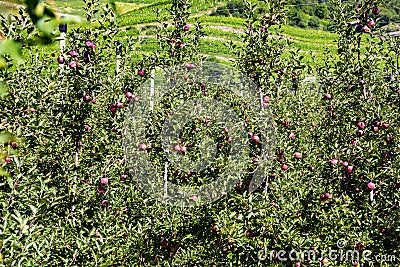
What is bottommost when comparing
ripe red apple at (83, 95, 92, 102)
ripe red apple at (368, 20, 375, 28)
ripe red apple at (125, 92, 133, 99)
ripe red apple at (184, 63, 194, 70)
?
ripe red apple at (125, 92, 133, 99)

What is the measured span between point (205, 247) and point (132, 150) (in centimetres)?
107

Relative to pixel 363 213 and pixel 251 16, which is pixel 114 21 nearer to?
pixel 251 16

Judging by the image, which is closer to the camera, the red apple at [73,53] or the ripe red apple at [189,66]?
the red apple at [73,53]

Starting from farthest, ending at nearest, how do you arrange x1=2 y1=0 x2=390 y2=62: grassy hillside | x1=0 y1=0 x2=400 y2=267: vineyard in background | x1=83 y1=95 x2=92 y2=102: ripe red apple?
x1=2 y1=0 x2=390 y2=62: grassy hillside, x1=83 y1=95 x2=92 y2=102: ripe red apple, x1=0 y1=0 x2=400 y2=267: vineyard in background

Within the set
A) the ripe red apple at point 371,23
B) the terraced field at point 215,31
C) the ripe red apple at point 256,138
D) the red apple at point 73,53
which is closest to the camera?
the ripe red apple at point 256,138

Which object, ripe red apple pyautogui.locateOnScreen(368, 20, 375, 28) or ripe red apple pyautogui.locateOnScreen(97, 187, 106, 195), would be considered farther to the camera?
ripe red apple pyautogui.locateOnScreen(368, 20, 375, 28)

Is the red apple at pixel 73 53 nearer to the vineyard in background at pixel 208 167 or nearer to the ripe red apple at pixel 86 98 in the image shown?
the vineyard in background at pixel 208 167

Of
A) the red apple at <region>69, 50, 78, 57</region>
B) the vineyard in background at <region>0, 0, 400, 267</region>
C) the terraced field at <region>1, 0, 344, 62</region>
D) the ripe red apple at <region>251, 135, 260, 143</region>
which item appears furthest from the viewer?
the terraced field at <region>1, 0, 344, 62</region>

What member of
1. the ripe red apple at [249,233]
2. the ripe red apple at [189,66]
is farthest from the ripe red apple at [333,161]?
the ripe red apple at [189,66]

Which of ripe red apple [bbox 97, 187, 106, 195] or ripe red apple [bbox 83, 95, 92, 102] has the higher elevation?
ripe red apple [bbox 83, 95, 92, 102]

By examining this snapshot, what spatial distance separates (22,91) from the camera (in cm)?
427

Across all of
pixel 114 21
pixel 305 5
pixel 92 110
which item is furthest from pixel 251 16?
pixel 305 5

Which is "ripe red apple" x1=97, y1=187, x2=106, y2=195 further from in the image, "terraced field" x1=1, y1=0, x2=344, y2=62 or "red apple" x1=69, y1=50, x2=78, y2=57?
"terraced field" x1=1, y1=0, x2=344, y2=62

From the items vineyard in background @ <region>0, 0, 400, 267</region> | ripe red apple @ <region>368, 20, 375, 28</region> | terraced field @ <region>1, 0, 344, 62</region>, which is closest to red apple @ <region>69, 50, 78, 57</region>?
vineyard in background @ <region>0, 0, 400, 267</region>
